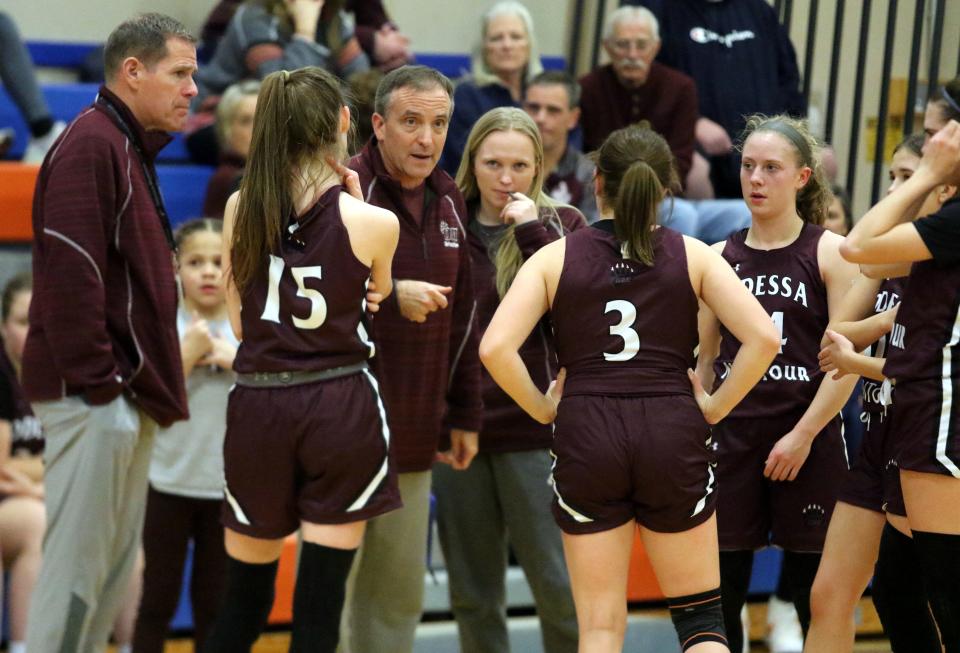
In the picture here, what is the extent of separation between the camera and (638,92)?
19.8ft

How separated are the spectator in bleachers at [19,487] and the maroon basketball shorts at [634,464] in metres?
2.07

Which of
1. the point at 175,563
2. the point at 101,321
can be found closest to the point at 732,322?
the point at 101,321

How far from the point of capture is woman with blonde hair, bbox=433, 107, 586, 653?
3885 mm

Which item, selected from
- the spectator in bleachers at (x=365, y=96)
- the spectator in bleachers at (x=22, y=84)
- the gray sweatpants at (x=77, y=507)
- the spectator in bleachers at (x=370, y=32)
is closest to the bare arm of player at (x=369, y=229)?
the gray sweatpants at (x=77, y=507)

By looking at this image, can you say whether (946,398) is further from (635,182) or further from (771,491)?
(635,182)

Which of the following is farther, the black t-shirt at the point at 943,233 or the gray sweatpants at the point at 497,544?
the gray sweatpants at the point at 497,544

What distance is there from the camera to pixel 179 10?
755 cm

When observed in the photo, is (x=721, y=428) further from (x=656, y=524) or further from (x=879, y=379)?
(x=656, y=524)

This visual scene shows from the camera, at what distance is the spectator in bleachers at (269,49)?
19.6 feet

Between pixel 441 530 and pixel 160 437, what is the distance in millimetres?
1003

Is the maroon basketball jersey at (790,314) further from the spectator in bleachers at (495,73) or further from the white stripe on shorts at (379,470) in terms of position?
the spectator in bleachers at (495,73)

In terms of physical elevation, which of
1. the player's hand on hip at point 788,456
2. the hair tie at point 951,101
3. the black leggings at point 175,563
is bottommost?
the black leggings at point 175,563

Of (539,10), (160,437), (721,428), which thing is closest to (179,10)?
(539,10)

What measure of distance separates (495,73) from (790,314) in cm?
279
